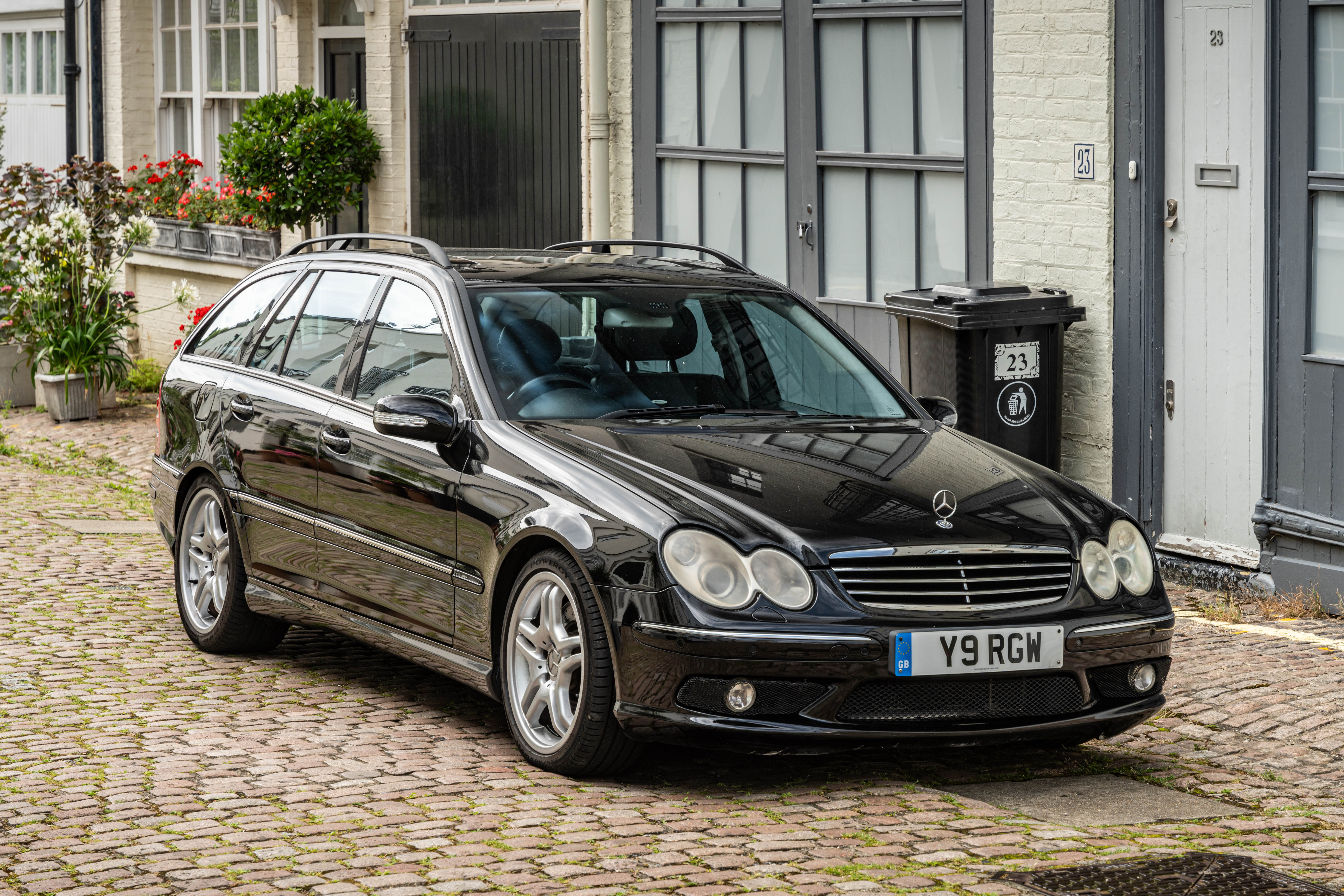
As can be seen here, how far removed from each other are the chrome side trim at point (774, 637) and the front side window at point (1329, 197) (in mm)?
3827

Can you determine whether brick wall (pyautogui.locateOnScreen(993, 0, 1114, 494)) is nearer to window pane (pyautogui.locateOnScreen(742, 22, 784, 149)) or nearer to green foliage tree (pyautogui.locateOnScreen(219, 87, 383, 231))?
window pane (pyautogui.locateOnScreen(742, 22, 784, 149))

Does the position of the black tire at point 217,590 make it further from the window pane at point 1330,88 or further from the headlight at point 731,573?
the window pane at point 1330,88

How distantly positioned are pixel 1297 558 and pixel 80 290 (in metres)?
10.9

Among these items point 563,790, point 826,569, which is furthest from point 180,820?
point 826,569

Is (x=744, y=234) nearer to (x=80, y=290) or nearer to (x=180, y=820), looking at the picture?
(x=80, y=290)

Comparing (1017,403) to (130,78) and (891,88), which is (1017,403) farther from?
(130,78)

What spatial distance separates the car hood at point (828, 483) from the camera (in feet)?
17.7

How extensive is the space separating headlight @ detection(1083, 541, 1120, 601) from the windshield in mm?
1174

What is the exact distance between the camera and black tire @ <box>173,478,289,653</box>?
7.55 meters

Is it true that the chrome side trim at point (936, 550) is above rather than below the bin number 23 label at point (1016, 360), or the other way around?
below

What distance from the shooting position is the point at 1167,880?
4.75 m

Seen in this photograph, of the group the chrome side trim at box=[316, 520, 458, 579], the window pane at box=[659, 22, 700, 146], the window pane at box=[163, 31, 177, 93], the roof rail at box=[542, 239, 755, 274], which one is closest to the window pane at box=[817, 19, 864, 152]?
the window pane at box=[659, 22, 700, 146]

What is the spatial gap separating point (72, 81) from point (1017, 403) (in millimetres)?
14191

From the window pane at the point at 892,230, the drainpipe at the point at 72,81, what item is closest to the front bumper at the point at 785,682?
the window pane at the point at 892,230
